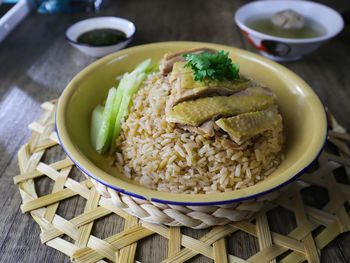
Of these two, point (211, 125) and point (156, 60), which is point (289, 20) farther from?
point (211, 125)

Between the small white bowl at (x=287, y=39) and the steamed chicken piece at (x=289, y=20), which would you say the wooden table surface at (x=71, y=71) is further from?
the steamed chicken piece at (x=289, y=20)

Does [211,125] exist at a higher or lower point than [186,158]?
higher

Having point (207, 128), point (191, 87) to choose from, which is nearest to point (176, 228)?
point (207, 128)

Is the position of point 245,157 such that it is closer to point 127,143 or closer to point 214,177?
point 214,177

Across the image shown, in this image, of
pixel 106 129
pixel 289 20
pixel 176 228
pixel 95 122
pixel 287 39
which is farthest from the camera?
pixel 289 20

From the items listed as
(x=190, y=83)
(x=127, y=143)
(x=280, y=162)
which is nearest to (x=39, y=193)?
(x=127, y=143)

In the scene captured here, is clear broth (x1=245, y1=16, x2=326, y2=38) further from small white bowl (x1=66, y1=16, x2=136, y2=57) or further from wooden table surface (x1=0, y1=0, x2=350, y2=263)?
small white bowl (x1=66, y1=16, x2=136, y2=57)
